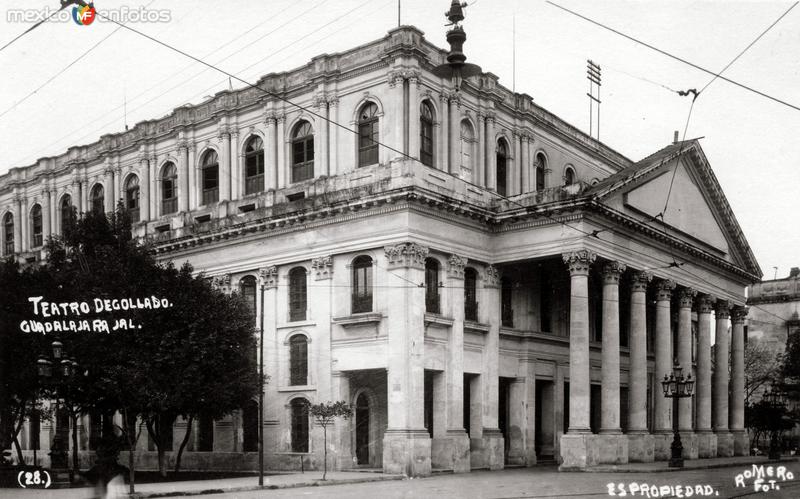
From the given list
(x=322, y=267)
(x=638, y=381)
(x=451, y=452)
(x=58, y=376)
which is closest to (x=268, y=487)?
(x=451, y=452)

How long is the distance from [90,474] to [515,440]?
26683 millimetres

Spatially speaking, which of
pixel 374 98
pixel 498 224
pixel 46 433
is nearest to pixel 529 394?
pixel 498 224

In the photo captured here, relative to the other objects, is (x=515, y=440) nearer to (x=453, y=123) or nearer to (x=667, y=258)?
(x=667, y=258)

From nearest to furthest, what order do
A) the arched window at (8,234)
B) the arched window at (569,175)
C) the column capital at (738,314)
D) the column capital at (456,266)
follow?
the column capital at (456,266)
the arched window at (569,175)
the column capital at (738,314)
the arched window at (8,234)

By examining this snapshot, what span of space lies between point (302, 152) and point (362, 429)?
11612 millimetres

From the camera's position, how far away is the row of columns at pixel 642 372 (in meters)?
34.4

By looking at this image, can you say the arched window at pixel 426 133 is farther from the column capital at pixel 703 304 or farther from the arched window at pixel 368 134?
the column capital at pixel 703 304

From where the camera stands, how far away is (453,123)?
3672 cm

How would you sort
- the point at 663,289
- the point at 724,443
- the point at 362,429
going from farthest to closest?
the point at 724,443
the point at 663,289
the point at 362,429

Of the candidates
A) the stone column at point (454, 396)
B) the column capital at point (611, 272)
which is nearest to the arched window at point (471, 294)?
the stone column at point (454, 396)

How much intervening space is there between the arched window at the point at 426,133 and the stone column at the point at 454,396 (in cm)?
403

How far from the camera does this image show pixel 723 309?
4816cm

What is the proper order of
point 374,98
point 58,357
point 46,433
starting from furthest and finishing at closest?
point 46,433 → point 374,98 → point 58,357

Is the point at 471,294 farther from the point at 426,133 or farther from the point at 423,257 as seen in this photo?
the point at 426,133
